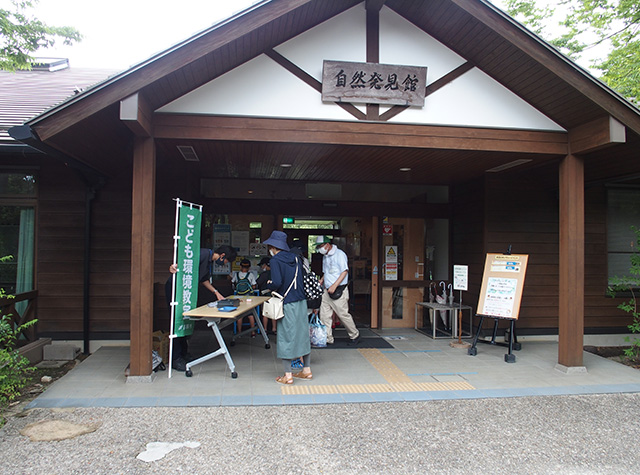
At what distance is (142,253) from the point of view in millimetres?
4953

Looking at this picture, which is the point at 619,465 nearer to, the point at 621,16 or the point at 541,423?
the point at 541,423

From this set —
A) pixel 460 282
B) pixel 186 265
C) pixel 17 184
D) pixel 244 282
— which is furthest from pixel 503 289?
pixel 17 184

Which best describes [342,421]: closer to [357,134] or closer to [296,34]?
[357,134]

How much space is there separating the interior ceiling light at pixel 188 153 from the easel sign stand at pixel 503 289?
4.71 meters

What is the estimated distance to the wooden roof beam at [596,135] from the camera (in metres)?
5.13

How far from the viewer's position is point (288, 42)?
5305 millimetres

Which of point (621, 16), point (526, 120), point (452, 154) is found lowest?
point (452, 154)

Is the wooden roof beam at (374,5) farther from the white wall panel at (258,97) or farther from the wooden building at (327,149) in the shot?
the white wall panel at (258,97)

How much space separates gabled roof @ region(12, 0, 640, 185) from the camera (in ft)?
14.5

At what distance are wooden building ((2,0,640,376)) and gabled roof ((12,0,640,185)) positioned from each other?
0.02 meters

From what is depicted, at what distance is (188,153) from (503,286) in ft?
16.3

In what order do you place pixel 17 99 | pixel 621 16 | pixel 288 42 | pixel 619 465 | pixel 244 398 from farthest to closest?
pixel 621 16
pixel 17 99
pixel 288 42
pixel 244 398
pixel 619 465

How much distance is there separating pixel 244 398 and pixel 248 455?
113 centimetres

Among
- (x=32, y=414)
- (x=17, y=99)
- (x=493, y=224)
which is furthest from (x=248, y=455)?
(x=17, y=99)
